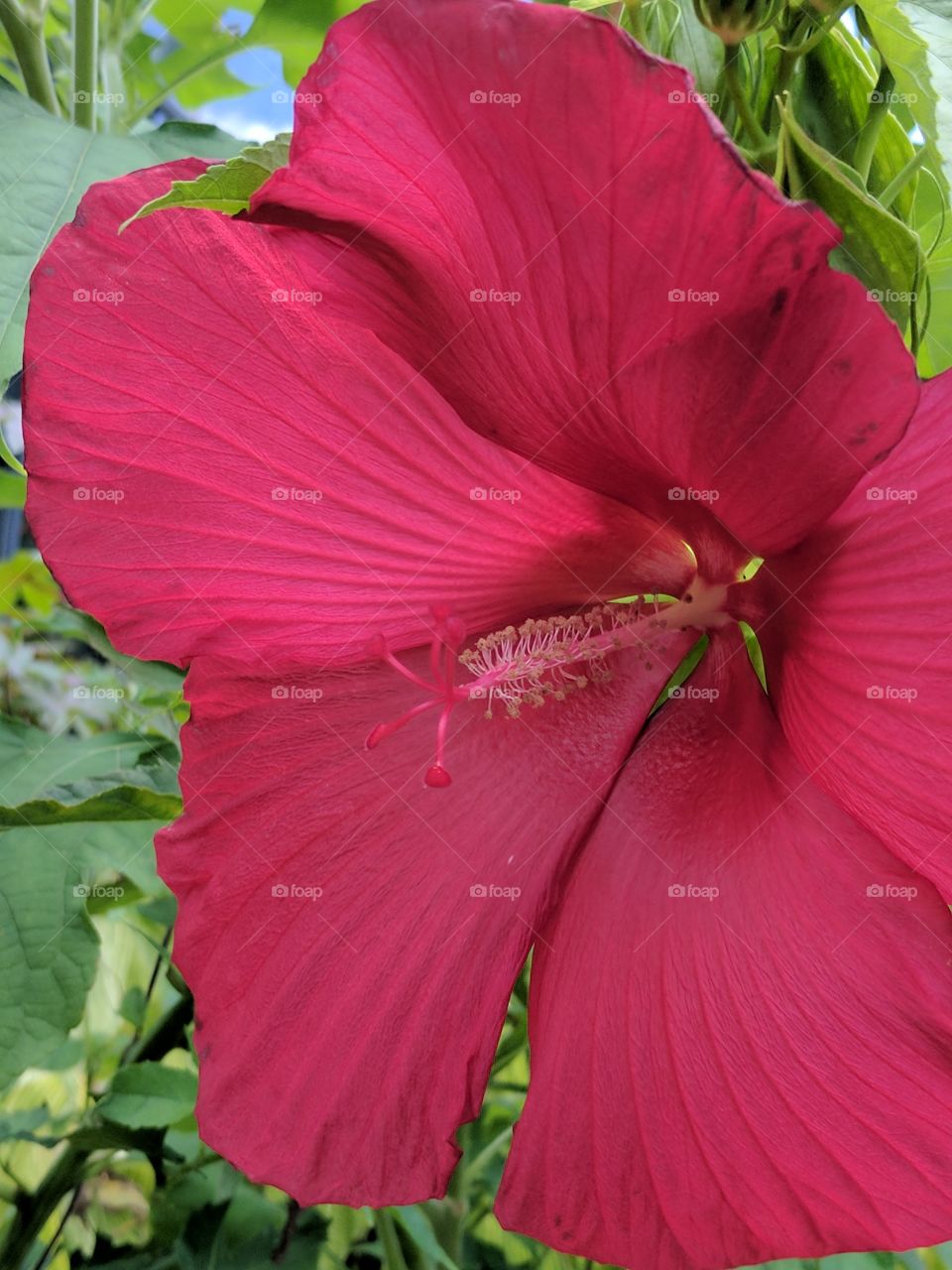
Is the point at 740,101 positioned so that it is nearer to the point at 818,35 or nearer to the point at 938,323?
the point at 818,35

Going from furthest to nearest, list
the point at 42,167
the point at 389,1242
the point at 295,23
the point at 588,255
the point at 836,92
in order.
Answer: the point at 295,23 < the point at 389,1242 < the point at 42,167 < the point at 836,92 < the point at 588,255

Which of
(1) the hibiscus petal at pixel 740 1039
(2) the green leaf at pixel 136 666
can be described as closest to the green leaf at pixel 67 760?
(2) the green leaf at pixel 136 666

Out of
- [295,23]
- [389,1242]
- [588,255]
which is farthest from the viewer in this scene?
[295,23]

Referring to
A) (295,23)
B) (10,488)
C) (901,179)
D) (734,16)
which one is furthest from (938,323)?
(10,488)

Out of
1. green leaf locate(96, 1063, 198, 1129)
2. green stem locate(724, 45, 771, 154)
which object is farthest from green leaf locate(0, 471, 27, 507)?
green stem locate(724, 45, 771, 154)

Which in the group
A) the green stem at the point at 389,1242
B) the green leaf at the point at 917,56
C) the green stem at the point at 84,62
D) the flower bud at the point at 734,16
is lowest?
the green stem at the point at 389,1242

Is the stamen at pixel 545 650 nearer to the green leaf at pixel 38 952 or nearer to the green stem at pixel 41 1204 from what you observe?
the green leaf at pixel 38 952

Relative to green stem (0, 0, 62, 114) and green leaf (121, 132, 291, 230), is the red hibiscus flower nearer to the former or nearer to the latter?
green leaf (121, 132, 291, 230)
